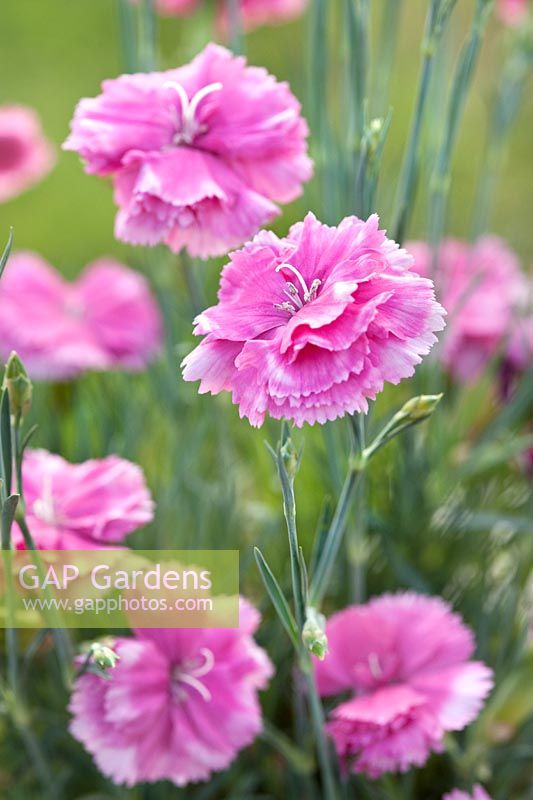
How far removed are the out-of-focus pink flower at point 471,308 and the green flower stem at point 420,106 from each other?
22 cm

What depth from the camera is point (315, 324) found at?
42cm

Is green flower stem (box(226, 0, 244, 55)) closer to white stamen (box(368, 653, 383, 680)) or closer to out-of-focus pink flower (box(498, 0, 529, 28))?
out-of-focus pink flower (box(498, 0, 529, 28))

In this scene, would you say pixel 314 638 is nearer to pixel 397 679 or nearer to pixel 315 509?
pixel 397 679

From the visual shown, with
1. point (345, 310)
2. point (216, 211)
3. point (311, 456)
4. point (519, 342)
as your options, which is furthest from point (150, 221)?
point (519, 342)

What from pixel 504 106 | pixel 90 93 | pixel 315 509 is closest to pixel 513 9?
pixel 504 106

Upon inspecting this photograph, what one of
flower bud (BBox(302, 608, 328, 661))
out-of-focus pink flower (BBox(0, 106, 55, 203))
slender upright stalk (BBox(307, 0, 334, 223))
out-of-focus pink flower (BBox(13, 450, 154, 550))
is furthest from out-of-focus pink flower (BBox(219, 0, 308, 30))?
flower bud (BBox(302, 608, 328, 661))

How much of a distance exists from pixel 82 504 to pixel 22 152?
21.9 inches

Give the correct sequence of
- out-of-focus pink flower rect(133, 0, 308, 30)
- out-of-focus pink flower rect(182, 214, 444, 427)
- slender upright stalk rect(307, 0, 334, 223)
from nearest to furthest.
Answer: out-of-focus pink flower rect(182, 214, 444, 427) → slender upright stalk rect(307, 0, 334, 223) → out-of-focus pink flower rect(133, 0, 308, 30)

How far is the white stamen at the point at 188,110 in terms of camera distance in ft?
1.79

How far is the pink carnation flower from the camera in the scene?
52 centimetres

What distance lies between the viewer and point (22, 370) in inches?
18.2

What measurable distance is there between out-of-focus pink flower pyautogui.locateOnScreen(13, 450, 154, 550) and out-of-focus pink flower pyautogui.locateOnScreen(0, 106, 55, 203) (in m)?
0.44

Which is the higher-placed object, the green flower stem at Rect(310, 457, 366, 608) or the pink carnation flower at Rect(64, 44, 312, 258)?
the pink carnation flower at Rect(64, 44, 312, 258)

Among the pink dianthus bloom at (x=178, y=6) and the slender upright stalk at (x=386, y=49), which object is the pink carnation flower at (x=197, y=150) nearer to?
the slender upright stalk at (x=386, y=49)
